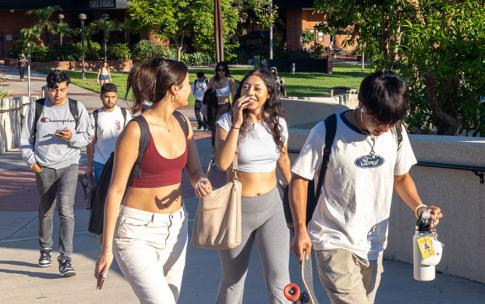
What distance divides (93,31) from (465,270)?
4941cm

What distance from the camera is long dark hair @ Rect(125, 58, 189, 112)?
16.2 feet

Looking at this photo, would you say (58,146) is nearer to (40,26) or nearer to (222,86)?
(222,86)

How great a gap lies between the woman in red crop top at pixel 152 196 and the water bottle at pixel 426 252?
1184mm

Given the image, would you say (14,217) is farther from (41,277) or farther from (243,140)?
(243,140)

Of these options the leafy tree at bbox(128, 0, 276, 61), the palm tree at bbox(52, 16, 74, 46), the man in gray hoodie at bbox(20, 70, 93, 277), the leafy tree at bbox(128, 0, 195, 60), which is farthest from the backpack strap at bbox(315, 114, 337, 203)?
the palm tree at bbox(52, 16, 74, 46)

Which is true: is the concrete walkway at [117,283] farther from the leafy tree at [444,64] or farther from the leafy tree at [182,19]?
the leafy tree at [182,19]

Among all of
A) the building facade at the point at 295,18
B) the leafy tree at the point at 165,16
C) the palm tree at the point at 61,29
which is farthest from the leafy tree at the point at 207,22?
the building facade at the point at 295,18

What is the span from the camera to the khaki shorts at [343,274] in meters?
4.69

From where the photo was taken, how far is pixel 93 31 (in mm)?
55219

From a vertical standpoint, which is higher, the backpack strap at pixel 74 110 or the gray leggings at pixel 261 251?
the backpack strap at pixel 74 110

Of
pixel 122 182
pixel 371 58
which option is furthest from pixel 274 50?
pixel 122 182

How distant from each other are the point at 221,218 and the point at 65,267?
3.21 metres

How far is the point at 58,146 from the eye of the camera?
324 inches

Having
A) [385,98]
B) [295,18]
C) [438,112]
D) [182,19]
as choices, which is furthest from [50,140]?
[295,18]
